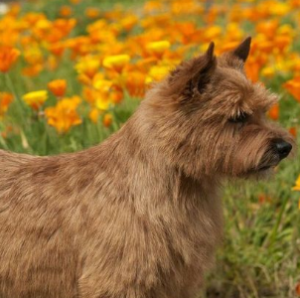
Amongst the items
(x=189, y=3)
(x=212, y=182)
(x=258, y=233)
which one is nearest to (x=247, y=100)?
(x=212, y=182)

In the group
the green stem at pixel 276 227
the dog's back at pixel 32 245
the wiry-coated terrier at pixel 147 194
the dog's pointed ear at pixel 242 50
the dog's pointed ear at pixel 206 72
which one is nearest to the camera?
the dog's pointed ear at pixel 206 72

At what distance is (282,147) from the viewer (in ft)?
8.52

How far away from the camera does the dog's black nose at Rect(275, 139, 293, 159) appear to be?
2594 millimetres

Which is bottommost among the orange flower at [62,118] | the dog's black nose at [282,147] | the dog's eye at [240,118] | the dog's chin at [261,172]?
the orange flower at [62,118]

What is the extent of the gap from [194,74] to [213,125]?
25 centimetres

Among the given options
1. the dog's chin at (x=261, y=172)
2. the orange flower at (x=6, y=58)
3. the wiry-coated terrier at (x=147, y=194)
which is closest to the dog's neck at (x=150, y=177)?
the wiry-coated terrier at (x=147, y=194)

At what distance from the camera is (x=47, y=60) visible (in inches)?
301

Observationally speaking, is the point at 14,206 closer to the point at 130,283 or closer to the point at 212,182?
the point at 130,283

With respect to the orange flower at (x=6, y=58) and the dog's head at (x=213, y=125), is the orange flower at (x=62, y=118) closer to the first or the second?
the orange flower at (x=6, y=58)

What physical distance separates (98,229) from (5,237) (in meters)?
0.48

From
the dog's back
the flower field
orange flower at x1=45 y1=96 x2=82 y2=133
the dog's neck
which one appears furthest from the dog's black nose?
orange flower at x1=45 y1=96 x2=82 y2=133

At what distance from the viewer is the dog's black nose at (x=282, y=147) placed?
2.59 metres

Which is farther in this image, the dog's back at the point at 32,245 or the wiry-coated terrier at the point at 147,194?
the dog's back at the point at 32,245

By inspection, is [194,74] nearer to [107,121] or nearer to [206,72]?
[206,72]
